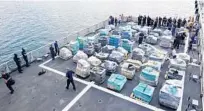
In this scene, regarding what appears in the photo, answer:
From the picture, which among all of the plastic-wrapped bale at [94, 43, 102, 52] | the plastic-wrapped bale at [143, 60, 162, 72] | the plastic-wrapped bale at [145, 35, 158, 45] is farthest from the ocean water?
the plastic-wrapped bale at [143, 60, 162, 72]

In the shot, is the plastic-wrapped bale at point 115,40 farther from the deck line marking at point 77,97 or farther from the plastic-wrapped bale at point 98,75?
the deck line marking at point 77,97

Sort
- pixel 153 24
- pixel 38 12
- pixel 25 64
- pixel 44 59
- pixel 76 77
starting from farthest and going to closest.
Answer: pixel 38 12, pixel 153 24, pixel 44 59, pixel 25 64, pixel 76 77

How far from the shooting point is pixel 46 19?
41.4 meters

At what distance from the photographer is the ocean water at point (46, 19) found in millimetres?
29503

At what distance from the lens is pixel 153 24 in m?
24.2

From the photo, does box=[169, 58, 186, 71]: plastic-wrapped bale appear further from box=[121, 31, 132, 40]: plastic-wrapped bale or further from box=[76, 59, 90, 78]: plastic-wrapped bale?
box=[121, 31, 132, 40]: plastic-wrapped bale

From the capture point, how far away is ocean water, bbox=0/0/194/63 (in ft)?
96.8

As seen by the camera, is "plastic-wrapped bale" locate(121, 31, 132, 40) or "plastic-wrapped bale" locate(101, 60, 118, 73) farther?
"plastic-wrapped bale" locate(121, 31, 132, 40)

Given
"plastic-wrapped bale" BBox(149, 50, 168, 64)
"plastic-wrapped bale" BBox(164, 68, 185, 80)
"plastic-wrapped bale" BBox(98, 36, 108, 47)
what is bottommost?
"plastic-wrapped bale" BBox(164, 68, 185, 80)

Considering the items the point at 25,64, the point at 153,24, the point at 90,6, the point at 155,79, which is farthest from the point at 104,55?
the point at 90,6

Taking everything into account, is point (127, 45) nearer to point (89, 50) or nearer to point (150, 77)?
point (89, 50)

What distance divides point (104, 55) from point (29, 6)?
1760 inches

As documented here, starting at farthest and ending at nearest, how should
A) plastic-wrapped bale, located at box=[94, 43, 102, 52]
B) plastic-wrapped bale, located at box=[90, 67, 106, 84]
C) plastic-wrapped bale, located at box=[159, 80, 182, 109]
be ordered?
plastic-wrapped bale, located at box=[94, 43, 102, 52]
plastic-wrapped bale, located at box=[90, 67, 106, 84]
plastic-wrapped bale, located at box=[159, 80, 182, 109]

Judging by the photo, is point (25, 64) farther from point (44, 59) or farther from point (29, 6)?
point (29, 6)
